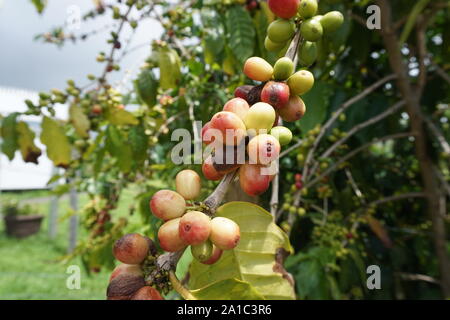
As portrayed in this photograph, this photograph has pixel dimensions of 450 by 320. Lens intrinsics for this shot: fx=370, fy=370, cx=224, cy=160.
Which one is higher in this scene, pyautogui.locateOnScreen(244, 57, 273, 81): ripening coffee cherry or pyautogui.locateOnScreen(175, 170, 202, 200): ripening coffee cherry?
pyautogui.locateOnScreen(244, 57, 273, 81): ripening coffee cherry

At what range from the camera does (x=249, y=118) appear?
50 cm

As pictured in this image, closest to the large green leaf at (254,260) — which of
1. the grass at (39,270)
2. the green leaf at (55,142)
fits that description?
the green leaf at (55,142)

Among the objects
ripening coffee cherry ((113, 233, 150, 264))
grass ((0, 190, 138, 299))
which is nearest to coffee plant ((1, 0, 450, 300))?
ripening coffee cherry ((113, 233, 150, 264))

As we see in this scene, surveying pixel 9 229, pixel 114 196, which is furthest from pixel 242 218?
pixel 9 229

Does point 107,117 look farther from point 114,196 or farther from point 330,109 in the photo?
point 330,109

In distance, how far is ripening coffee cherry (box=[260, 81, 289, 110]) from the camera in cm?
52

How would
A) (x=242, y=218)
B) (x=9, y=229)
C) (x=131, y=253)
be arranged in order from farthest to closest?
(x=9, y=229) → (x=242, y=218) → (x=131, y=253)


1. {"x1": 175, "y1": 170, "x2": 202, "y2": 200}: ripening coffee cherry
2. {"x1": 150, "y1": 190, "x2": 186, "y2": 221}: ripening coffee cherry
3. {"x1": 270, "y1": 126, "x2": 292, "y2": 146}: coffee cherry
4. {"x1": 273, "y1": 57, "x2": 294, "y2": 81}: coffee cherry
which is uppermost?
{"x1": 273, "y1": 57, "x2": 294, "y2": 81}: coffee cherry

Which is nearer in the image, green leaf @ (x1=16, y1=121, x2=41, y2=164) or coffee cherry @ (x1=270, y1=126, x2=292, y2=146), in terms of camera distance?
coffee cherry @ (x1=270, y1=126, x2=292, y2=146)

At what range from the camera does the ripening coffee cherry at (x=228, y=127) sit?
48 centimetres

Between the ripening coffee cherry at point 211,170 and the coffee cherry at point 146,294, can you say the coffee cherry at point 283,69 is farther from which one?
the coffee cherry at point 146,294

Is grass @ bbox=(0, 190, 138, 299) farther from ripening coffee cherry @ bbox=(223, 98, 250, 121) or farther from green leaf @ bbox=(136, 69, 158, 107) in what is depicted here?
ripening coffee cherry @ bbox=(223, 98, 250, 121)

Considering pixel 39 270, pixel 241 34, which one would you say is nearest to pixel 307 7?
pixel 241 34
